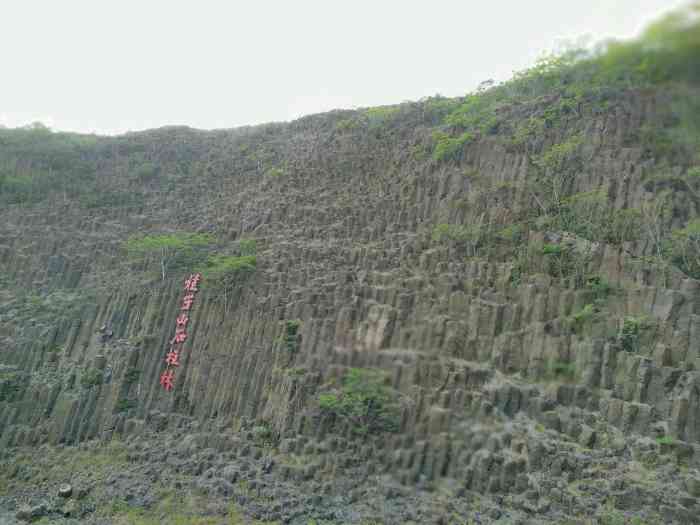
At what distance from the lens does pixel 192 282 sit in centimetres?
1784

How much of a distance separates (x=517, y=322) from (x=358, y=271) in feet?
15.5

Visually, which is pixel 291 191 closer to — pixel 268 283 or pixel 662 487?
pixel 268 283

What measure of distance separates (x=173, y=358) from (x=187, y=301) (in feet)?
6.05

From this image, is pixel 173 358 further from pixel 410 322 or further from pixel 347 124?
pixel 347 124

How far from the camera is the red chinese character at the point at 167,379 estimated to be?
15648mm

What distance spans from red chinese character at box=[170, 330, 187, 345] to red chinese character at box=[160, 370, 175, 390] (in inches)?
34.0

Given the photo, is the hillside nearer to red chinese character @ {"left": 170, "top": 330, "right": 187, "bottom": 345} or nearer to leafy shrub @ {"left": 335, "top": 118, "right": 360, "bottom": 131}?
red chinese character @ {"left": 170, "top": 330, "right": 187, "bottom": 345}

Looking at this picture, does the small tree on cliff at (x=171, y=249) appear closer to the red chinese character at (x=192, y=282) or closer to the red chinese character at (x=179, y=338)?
the red chinese character at (x=192, y=282)

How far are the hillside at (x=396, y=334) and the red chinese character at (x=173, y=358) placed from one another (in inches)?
6.6

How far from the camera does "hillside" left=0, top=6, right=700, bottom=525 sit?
10.8 meters

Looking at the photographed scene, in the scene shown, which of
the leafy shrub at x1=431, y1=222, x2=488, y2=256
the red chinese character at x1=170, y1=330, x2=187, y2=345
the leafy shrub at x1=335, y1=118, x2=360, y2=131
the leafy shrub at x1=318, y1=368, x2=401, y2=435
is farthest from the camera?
the leafy shrub at x1=335, y1=118, x2=360, y2=131

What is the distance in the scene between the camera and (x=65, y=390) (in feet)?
53.9

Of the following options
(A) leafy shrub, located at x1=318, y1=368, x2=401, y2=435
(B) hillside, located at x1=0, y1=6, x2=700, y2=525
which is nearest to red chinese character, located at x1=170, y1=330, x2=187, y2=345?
(B) hillside, located at x1=0, y1=6, x2=700, y2=525

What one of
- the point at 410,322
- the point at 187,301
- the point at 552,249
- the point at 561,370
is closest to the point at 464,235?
the point at 552,249
